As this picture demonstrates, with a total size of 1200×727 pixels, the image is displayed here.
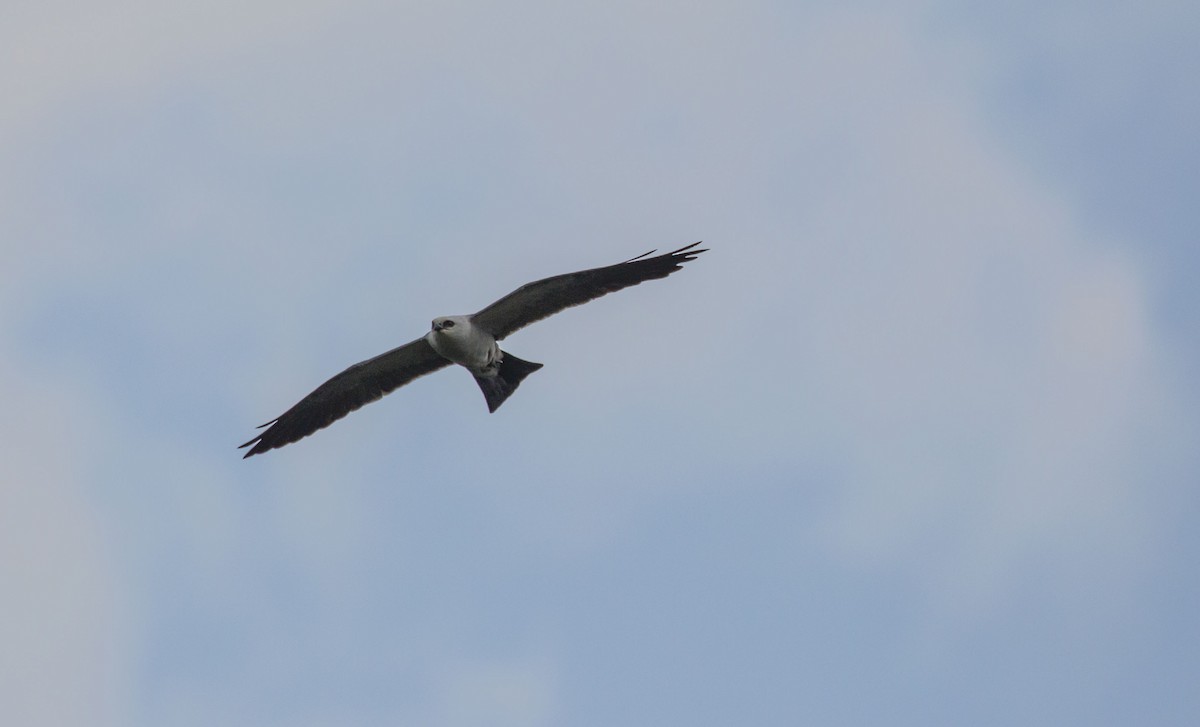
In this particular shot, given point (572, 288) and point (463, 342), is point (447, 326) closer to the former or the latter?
point (463, 342)

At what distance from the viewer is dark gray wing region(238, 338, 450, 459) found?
2234cm

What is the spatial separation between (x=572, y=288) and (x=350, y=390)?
12.4 feet

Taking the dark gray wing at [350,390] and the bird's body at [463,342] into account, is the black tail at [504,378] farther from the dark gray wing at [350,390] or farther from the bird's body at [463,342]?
the dark gray wing at [350,390]

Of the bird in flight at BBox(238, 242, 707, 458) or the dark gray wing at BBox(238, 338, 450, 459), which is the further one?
the dark gray wing at BBox(238, 338, 450, 459)

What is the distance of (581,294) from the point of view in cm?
2141

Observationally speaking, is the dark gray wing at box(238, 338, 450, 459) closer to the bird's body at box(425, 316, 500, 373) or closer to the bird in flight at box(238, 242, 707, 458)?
the bird in flight at box(238, 242, 707, 458)

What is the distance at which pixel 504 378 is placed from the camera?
2180cm

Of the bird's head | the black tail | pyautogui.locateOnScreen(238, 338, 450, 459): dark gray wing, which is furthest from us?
pyautogui.locateOnScreen(238, 338, 450, 459): dark gray wing

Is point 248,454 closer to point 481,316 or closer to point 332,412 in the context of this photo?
point 332,412

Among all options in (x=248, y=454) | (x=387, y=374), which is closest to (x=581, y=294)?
(x=387, y=374)

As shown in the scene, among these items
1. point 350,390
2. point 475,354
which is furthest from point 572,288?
point 350,390

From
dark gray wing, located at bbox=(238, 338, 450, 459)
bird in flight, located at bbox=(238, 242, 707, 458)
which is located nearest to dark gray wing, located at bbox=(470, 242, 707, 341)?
bird in flight, located at bbox=(238, 242, 707, 458)

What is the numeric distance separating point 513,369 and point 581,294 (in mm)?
1411

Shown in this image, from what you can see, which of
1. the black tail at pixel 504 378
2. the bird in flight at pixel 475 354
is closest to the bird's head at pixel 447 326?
the bird in flight at pixel 475 354
